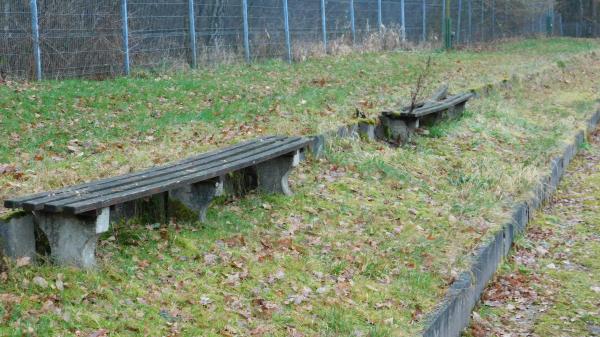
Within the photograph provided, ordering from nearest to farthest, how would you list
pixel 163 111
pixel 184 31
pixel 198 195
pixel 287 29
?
pixel 198 195
pixel 163 111
pixel 184 31
pixel 287 29

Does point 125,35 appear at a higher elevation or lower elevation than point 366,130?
higher

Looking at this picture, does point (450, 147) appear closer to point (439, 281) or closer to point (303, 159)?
point (303, 159)

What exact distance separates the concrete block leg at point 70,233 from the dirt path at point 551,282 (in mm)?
2894

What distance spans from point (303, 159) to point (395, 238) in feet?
6.00

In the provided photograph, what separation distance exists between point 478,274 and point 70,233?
332 centimetres

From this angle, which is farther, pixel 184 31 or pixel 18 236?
pixel 184 31

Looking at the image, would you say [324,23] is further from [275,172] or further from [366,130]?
[275,172]

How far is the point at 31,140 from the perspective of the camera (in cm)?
835

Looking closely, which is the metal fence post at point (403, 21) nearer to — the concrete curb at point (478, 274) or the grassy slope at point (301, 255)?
the grassy slope at point (301, 255)

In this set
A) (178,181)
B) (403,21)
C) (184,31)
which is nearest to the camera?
(178,181)

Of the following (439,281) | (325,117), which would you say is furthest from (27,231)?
(325,117)

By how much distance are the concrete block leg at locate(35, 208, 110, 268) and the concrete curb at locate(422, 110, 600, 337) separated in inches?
85.3

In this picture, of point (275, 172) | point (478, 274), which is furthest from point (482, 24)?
point (478, 274)

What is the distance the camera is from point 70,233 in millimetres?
4941
